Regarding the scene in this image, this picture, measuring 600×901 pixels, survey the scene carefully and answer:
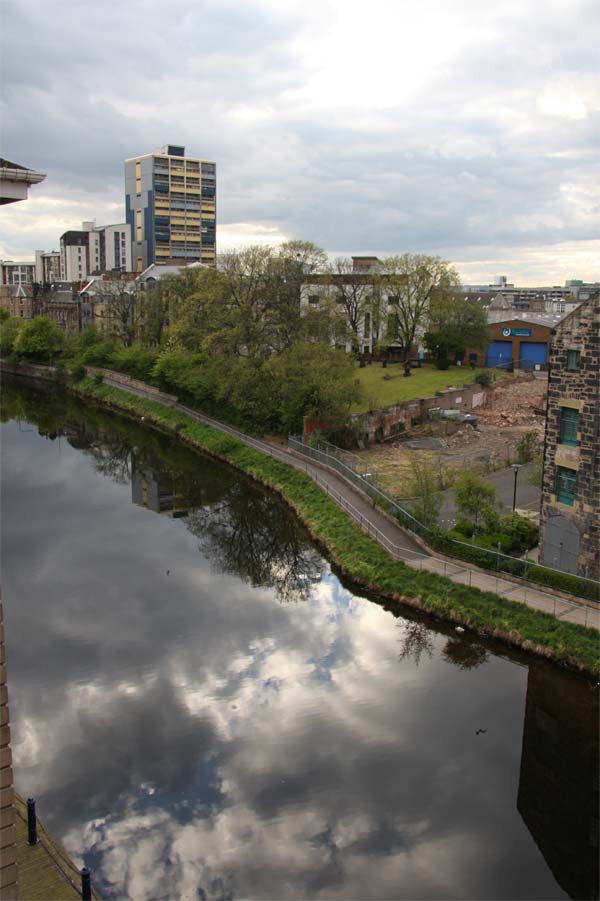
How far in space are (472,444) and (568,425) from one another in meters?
26.5

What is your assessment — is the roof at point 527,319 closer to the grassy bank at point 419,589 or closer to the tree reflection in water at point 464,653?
the grassy bank at point 419,589

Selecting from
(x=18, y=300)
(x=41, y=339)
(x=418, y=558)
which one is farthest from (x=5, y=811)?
(x=18, y=300)

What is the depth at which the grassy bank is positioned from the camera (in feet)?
77.3

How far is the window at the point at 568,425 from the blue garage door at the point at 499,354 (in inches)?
2313

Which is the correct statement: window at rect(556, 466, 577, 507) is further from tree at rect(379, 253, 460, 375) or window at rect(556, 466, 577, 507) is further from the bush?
the bush

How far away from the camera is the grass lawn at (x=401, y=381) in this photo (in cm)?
6372

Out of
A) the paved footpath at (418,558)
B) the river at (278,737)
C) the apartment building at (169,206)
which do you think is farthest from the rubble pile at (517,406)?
the apartment building at (169,206)

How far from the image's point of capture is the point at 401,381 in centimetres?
7281

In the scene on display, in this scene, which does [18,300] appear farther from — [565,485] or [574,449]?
[574,449]

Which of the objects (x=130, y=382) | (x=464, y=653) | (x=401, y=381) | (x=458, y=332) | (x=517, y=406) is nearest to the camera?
(x=464, y=653)

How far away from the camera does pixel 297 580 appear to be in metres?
31.4

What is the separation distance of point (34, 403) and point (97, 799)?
2502 inches

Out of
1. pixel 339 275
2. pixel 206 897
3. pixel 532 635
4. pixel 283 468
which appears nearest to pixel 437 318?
pixel 339 275

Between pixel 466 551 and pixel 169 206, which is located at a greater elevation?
pixel 169 206
